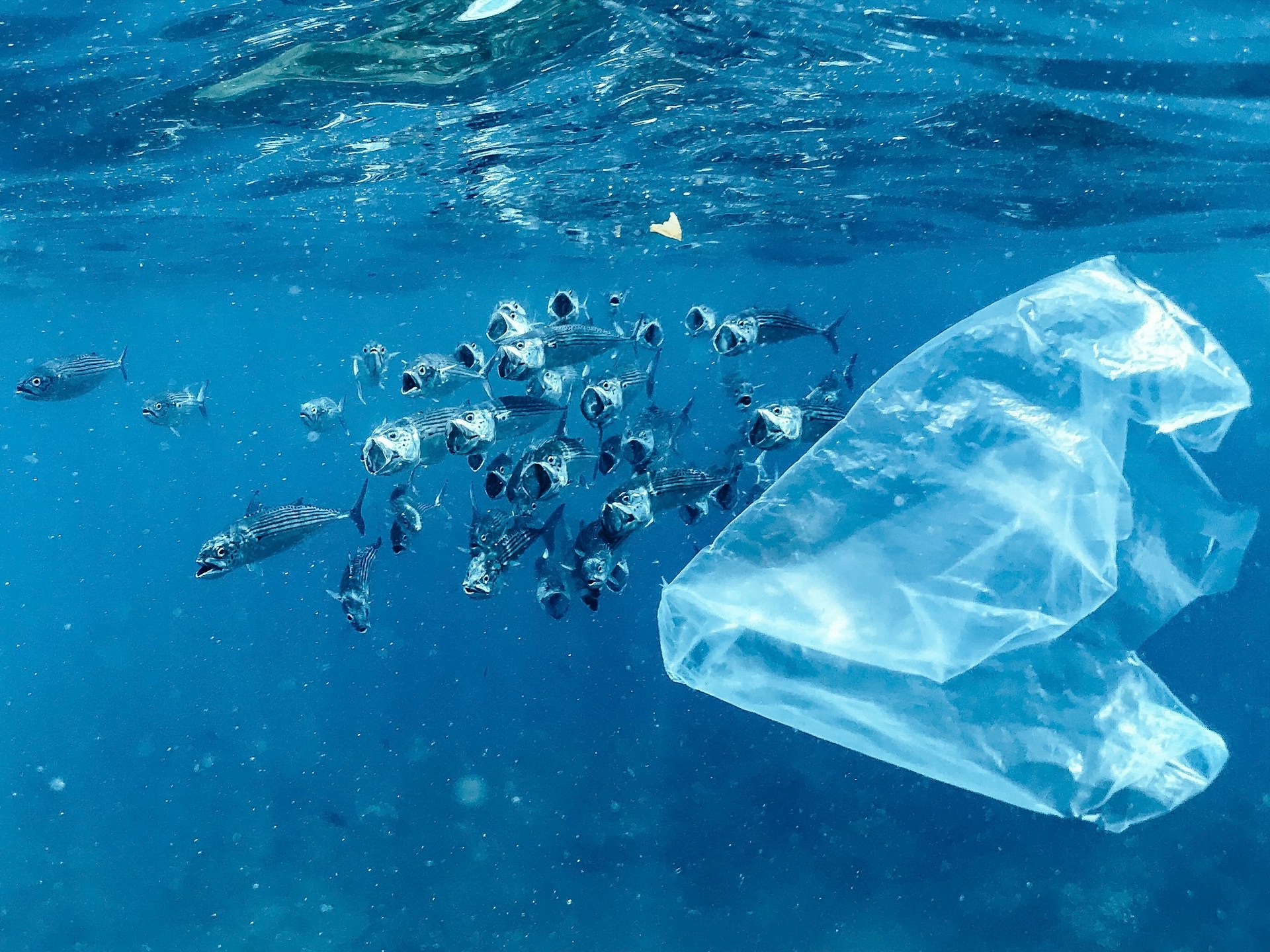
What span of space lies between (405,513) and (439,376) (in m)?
1.30

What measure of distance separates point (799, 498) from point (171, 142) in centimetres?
1134

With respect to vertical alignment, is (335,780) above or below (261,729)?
above

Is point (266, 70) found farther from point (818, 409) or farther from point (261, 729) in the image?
point (261, 729)

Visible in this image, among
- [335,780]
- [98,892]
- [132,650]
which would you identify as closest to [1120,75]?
[335,780]

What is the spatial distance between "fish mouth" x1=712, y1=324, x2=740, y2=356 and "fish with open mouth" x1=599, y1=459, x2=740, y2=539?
3.37 feet

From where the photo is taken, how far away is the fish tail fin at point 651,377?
23.4ft

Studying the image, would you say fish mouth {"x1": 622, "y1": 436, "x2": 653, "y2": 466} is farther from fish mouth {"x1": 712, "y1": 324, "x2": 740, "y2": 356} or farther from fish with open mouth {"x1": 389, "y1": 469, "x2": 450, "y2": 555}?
fish with open mouth {"x1": 389, "y1": 469, "x2": 450, "y2": 555}

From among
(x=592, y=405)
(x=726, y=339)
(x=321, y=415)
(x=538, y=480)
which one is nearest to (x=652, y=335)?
(x=726, y=339)

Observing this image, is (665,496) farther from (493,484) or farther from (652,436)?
(493,484)

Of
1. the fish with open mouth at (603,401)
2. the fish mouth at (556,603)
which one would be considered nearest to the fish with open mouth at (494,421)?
the fish with open mouth at (603,401)

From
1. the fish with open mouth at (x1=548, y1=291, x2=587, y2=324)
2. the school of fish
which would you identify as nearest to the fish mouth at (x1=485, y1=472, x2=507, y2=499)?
the school of fish

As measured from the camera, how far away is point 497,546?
6.45 m

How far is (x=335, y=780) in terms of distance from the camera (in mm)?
17438

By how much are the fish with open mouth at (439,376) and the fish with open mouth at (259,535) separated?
3.30ft
